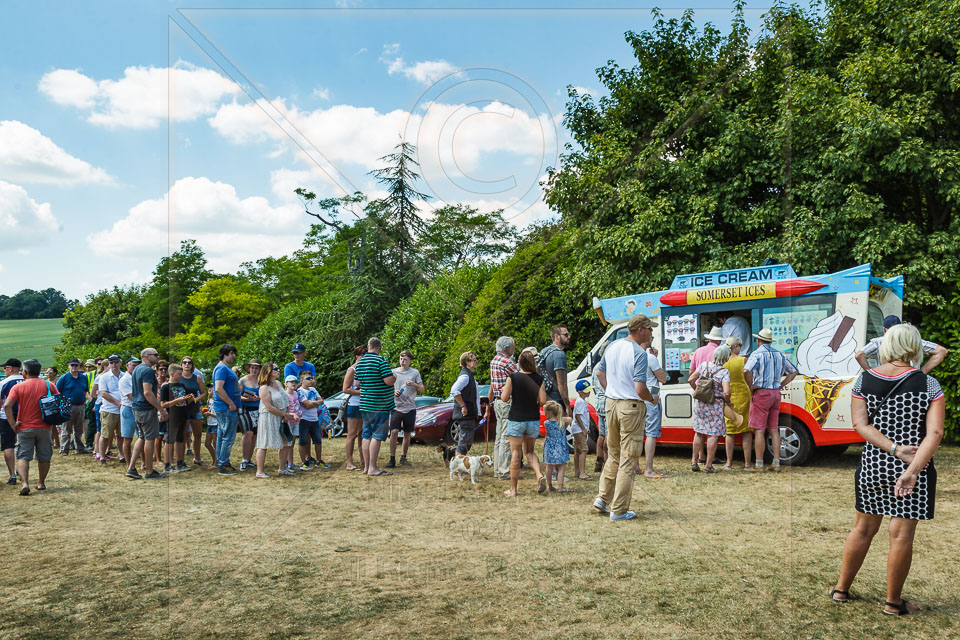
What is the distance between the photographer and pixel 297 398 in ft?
32.3

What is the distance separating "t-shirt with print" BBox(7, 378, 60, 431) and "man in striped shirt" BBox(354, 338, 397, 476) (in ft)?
12.0

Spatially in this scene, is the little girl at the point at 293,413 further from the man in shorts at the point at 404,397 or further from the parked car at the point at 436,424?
the parked car at the point at 436,424

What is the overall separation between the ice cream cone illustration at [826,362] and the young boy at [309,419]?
6.44 metres

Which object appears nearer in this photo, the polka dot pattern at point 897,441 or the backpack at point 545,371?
the polka dot pattern at point 897,441

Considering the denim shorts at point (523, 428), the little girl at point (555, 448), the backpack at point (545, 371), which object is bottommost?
the little girl at point (555, 448)

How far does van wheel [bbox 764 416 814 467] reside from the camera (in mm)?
9234

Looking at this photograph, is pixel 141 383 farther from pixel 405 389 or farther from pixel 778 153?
pixel 778 153

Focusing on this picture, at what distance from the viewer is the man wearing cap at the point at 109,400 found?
34.6 ft

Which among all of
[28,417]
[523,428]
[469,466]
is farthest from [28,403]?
[523,428]

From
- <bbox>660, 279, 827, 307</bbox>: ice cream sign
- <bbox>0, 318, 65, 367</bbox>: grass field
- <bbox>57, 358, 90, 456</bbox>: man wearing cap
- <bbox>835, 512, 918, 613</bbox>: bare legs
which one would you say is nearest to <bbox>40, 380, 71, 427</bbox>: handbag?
<bbox>57, 358, 90, 456</bbox>: man wearing cap

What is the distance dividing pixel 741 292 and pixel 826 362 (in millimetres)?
1393

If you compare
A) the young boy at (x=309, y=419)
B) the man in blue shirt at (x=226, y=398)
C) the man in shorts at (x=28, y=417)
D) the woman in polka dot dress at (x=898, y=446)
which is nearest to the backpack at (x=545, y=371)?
the young boy at (x=309, y=419)

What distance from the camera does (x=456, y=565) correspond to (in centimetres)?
493

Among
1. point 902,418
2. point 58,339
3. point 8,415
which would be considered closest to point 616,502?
point 902,418
